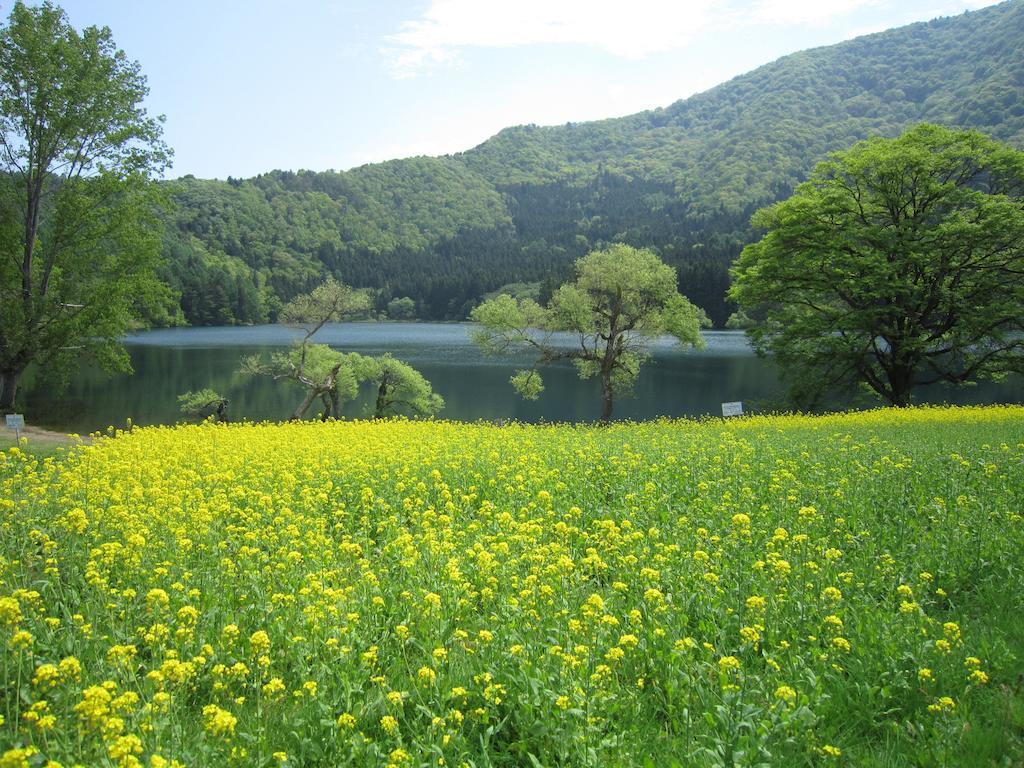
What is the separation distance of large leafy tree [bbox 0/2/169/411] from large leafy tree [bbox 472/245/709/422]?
16.1 meters

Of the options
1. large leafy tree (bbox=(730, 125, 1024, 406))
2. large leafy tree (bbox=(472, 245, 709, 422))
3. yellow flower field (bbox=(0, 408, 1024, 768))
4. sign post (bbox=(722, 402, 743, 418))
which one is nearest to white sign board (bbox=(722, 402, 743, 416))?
sign post (bbox=(722, 402, 743, 418))

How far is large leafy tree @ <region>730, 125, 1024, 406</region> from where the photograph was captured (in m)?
26.5

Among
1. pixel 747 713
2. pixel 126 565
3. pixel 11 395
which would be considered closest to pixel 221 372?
pixel 11 395

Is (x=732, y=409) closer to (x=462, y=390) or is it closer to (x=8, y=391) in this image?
(x=8, y=391)

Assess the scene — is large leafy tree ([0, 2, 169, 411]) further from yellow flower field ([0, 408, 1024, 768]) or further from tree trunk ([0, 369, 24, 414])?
yellow flower field ([0, 408, 1024, 768])

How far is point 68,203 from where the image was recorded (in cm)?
2500

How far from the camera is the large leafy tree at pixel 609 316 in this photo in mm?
32688

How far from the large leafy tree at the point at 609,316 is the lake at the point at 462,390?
213 centimetres

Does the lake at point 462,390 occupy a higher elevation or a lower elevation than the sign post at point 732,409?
lower

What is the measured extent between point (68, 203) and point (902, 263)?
105ft

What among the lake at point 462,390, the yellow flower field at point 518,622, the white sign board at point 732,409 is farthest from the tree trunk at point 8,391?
the white sign board at point 732,409

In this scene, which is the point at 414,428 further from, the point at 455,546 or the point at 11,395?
the point at 11,395

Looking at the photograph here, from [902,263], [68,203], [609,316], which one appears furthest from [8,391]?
[902,263]

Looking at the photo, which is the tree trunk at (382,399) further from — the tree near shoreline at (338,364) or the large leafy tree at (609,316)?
the large leafy tree at (609,316)
